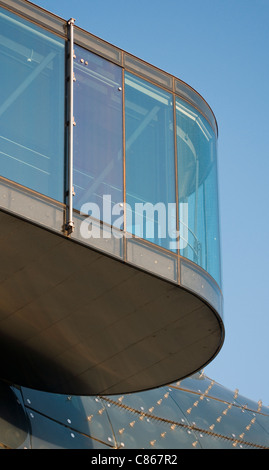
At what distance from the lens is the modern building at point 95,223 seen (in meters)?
13.1

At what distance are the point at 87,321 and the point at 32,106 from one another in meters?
2.90

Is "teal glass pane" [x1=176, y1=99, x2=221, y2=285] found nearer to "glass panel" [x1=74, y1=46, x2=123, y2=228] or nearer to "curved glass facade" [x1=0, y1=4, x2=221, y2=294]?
"curved glass facade" [x1=0, y1=4, x2=221, y2=294]

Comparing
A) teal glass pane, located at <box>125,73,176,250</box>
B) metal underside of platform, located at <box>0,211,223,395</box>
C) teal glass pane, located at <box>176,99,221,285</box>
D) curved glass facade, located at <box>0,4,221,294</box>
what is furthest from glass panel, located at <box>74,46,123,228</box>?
teal glass pane, located at <box>176,99,221,285</box>

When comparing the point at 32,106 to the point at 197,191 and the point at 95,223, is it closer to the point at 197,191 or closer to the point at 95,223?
the point at 95,223

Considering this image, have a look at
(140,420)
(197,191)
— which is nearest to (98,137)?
(197,191)

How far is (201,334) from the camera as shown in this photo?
14.6 m

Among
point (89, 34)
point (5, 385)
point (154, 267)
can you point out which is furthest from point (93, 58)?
point (5, 385)

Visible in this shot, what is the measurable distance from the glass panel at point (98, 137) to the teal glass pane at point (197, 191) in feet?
3.60

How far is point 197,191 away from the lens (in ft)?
49.6

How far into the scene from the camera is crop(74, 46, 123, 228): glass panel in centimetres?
1343

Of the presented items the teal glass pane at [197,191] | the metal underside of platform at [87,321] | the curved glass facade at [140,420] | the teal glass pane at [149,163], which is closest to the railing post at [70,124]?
the metal underside of platform at [87,321]
